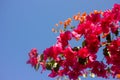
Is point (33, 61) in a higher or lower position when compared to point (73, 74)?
higher

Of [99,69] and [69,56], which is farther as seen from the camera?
[99,69]

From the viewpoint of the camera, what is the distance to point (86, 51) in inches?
95.6

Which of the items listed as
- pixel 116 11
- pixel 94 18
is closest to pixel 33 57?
pixel 94 18

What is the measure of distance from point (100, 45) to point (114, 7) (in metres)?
0.45

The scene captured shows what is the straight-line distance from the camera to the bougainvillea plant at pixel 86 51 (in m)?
2.43

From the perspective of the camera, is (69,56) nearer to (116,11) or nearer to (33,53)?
(33,53)

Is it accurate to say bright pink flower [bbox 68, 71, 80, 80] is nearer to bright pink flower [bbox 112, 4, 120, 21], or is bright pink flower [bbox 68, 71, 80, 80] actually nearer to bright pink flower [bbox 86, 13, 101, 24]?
bright pink flower [bbox 86, 13, 101, 24]

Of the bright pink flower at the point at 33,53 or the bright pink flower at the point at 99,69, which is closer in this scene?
the bright pink flower at the point at 99,69

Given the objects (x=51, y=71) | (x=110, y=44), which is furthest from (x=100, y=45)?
(x=51, y=71)

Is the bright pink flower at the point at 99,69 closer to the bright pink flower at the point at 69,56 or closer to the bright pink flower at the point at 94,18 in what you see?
the bright pink flower at the point at 69,56

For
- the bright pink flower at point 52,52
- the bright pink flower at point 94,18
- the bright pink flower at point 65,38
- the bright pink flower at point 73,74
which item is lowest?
the bright pink flower at point 73,74

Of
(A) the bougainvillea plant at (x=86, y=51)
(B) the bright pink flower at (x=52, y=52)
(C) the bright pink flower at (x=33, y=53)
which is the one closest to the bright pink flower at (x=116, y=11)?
(A) the bougainvillea plant at (x=86, y=51)

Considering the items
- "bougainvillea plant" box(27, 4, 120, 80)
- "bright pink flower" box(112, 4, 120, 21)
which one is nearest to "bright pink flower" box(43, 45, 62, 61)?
"bougainvillea plant" box(27, 4, 120, 80)

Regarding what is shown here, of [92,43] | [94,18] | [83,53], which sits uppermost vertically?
[94,18]
